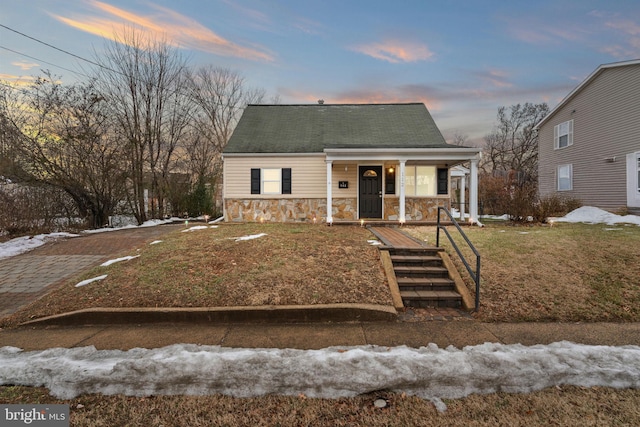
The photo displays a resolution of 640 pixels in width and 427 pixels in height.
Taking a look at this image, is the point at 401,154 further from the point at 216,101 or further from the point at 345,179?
the point at 216,101

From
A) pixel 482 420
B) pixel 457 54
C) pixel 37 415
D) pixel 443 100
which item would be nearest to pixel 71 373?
pixel 37 415

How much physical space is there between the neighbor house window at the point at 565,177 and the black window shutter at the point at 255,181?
1760cm

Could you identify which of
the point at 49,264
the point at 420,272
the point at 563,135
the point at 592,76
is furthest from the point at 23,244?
the point at 563,135

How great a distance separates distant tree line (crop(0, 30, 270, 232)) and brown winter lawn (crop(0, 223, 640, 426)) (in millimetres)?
6761

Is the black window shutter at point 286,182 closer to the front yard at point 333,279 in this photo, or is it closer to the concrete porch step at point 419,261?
the front yard at point 333,279

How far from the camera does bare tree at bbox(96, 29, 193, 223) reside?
528 inches

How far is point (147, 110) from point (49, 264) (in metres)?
10.9

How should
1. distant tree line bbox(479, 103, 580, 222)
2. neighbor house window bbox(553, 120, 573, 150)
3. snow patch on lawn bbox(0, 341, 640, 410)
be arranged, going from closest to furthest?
snow patch on lawn bbox(0, 341, 640, 410) → neighbor house window bbox(553, 120, 573, 150) → distant tree line bbox(479, 103, 580, 222)

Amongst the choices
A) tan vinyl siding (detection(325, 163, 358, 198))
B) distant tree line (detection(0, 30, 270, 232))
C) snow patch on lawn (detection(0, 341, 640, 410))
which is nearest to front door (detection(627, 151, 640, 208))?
tan vinyl siding (detection(325, 163, 358, 198))

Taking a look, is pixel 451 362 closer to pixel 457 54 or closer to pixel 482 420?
pixel 482 420

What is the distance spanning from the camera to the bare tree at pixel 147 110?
44.0 ft

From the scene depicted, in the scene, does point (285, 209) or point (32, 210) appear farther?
point (285, 209)
